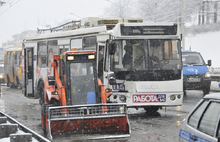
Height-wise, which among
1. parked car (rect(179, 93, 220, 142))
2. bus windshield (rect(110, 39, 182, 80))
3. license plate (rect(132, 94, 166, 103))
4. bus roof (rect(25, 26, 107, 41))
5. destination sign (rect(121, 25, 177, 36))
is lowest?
license plate (rect(132, 94, 166, 103))

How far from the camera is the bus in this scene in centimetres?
2886

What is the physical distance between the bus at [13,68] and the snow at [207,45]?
33.8 metres

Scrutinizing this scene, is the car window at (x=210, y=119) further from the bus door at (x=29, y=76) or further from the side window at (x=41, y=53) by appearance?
the bus door at (x=29, y=76)

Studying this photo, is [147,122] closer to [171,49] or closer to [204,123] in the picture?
[171,49]

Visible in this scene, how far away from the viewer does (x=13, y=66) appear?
3025 centimetres

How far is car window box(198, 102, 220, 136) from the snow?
177 ft

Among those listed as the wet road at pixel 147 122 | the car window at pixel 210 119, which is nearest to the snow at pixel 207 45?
the wet road at pixel 147 122

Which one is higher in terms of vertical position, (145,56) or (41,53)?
(41,53)

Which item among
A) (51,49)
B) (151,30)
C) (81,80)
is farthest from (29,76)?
(81,80)

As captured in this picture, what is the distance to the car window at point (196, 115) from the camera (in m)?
4.95

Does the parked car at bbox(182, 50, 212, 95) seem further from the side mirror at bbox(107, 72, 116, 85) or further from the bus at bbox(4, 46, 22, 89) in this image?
the bus at bbox(4, 46, 22, 89)

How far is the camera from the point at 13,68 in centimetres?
3019

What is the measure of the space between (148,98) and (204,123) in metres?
7.55

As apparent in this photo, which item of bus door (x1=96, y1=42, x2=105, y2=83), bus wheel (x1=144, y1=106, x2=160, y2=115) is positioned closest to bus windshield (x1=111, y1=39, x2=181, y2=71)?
bus door (x1=96, y1=42, x2=105, y2=83)
